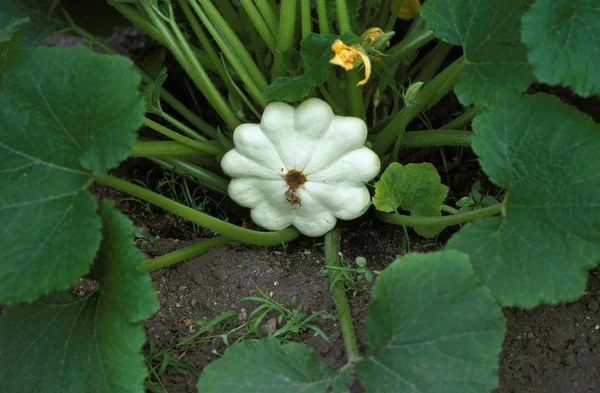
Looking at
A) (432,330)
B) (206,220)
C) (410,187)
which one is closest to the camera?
(432,330)

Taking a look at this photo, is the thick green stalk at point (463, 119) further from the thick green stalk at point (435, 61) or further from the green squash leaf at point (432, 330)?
the green squash leaf at point (432, 330)

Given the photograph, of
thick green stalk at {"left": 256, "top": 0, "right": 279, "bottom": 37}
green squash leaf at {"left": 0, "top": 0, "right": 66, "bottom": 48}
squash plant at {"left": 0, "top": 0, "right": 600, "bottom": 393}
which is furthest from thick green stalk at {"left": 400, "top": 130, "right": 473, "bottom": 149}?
green squash leaf at {"left": 0, "top": 0, "right": 66, "bottom": 48}

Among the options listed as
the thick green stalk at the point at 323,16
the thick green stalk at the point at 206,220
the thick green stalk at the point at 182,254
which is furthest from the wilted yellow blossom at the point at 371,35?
the thick green stalk at the point at 182,254

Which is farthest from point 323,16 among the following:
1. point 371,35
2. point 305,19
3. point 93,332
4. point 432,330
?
point 93,332

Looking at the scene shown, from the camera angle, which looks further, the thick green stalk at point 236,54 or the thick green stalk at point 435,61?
the thick green stalk at point 435,61

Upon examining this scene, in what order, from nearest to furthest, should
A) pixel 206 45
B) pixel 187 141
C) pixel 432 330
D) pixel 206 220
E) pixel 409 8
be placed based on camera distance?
1. pixel 432 330
2. pixel 206 220
3. pixel 187 141
4. pixel 206 45
5. pixel 409 8

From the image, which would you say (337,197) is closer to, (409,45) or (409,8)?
(409,45)

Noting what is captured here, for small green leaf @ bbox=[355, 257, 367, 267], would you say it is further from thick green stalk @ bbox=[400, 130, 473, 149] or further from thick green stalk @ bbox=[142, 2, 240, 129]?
thick green stalk @ bbox=[142, 2, 240, 129]
